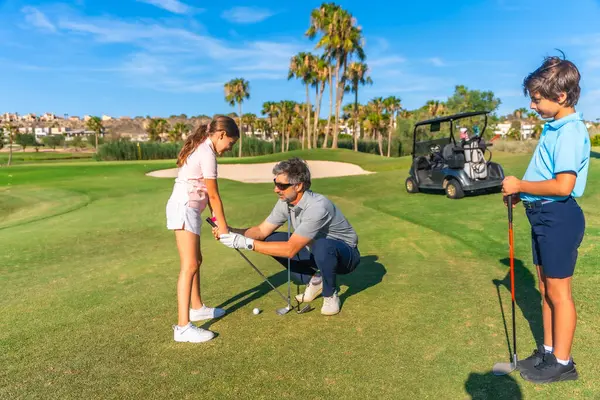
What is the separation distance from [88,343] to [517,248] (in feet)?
19.2

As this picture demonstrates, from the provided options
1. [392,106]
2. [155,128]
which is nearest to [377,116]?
[392,106]

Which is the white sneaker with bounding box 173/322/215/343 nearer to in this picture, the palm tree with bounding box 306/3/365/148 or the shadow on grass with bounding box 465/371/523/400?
the shadow on grass with bounding box 465/371/523/400

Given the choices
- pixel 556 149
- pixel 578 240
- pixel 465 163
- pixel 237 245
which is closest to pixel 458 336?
pixel 578 240

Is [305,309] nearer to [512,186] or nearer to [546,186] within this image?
[512,186]

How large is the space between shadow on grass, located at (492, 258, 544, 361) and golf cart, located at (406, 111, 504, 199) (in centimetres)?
570

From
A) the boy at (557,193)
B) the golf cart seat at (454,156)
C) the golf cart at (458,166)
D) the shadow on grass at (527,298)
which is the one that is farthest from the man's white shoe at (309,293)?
the golf cart seat at (454,156)

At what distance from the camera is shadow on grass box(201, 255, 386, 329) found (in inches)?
183

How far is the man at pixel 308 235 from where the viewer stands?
12.9ft

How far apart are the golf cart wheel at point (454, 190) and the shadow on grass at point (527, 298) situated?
557 centimetres

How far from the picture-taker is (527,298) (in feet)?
14.7

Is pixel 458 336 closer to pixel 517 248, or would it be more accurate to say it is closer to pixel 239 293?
pixel 239 293

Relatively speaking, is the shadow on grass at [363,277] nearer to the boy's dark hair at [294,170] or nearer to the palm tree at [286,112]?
the boy's dark hair at [294,170]

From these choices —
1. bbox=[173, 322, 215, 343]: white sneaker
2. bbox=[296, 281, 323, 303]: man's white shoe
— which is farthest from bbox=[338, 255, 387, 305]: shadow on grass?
bbox=[173, 322, 215, 343]: white sneaker

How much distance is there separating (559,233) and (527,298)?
1.94m
